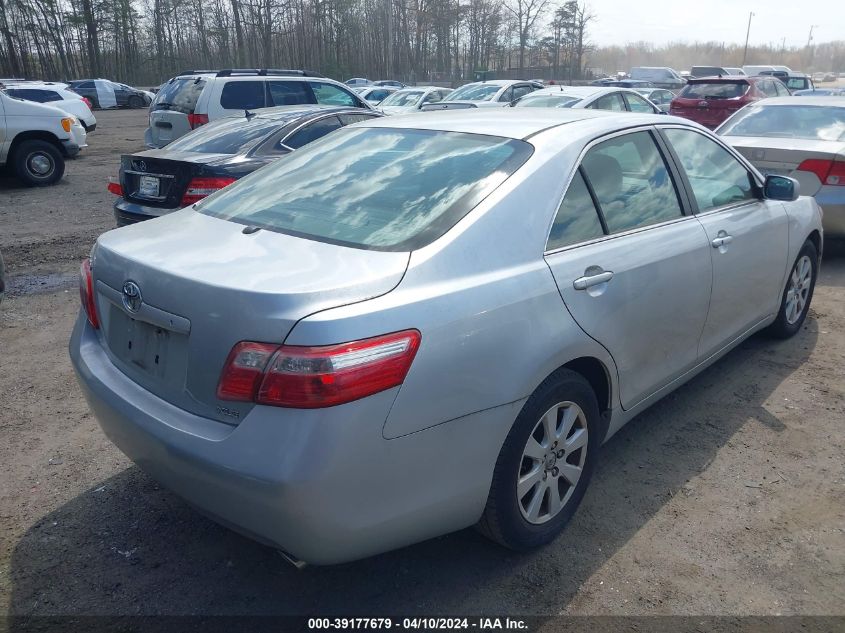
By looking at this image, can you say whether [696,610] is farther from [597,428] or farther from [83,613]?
[83,613]

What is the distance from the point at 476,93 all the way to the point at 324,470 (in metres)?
16.4

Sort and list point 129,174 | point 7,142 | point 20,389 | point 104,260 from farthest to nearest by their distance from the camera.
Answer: point 7,142, point 129,174, point 20,389, point 104,260

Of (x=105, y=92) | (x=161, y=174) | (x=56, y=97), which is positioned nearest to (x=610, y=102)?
(x=161, y=174)

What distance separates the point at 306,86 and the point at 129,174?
614 centimetres

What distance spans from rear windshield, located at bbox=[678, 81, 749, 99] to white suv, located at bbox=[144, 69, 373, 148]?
8.25 metres

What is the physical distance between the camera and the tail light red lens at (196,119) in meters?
10.9

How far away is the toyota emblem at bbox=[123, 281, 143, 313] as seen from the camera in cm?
242

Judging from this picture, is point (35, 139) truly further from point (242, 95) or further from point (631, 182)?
point (631, 182)

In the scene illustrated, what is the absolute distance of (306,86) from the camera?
1202 cm

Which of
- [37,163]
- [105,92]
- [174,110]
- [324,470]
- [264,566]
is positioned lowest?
[264,566]

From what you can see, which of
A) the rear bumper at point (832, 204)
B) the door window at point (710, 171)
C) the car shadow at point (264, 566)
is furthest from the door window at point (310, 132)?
→ the rear bumper at point (832, 204)

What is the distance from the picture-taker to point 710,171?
3967 mm

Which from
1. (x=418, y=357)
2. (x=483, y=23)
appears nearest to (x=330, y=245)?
(x=418, y=357)

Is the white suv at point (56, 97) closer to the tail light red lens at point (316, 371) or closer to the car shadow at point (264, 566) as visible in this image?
the car shadow at point (264, 566)
